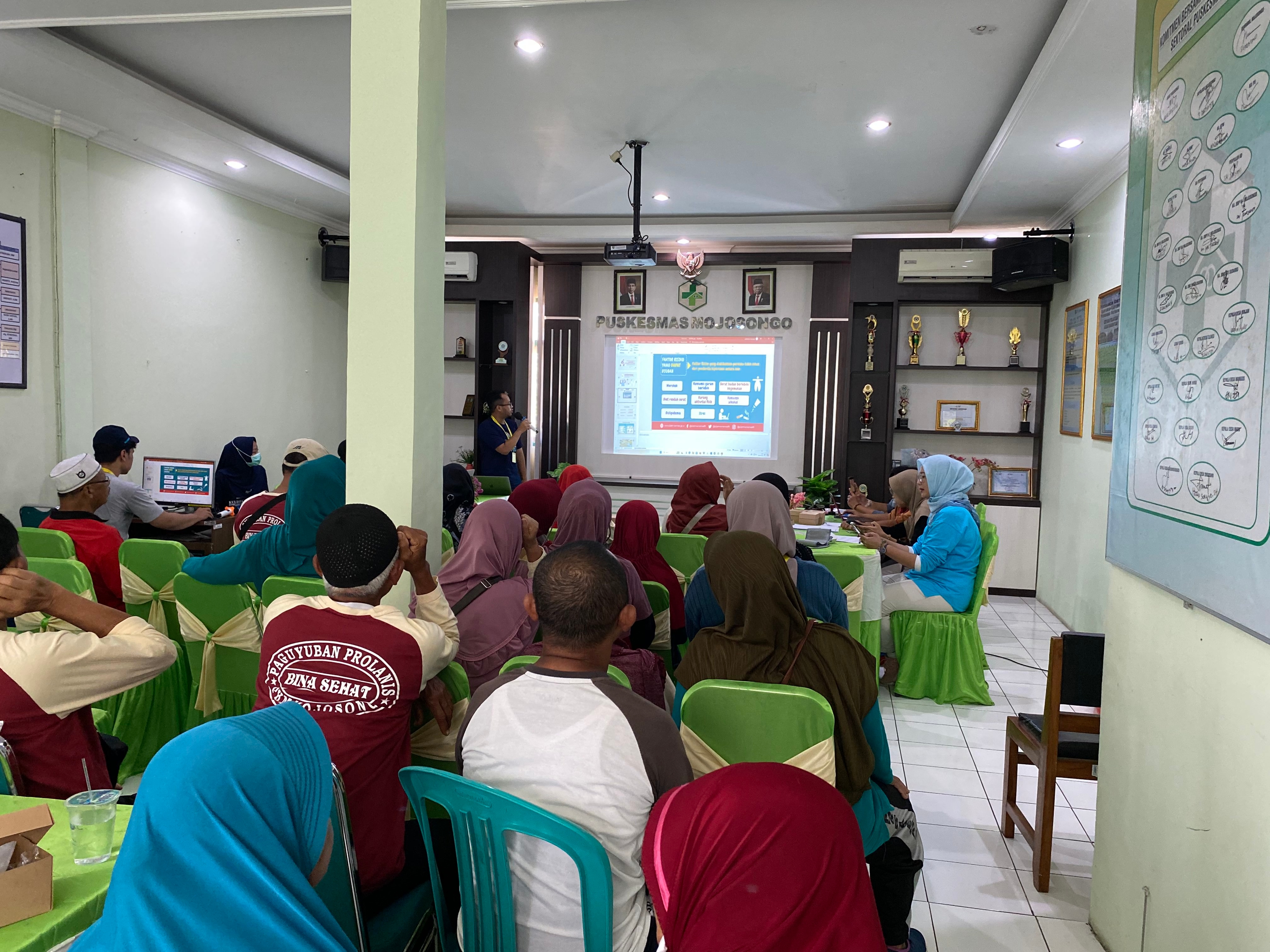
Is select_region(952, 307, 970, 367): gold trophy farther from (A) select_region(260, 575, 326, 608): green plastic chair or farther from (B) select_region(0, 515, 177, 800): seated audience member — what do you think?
(B) select_region(0, 515, 177, 800): seated audience member

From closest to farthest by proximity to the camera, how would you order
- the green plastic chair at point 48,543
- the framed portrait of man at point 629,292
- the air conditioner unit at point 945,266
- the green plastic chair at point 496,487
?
the green plastic chair at point 48,543 < the green plastic chair at point 496,487 < the air conditioner unit at point 945,266 < the framed portrait of man at point 629,292

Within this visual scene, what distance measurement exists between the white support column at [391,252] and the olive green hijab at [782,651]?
1.09m

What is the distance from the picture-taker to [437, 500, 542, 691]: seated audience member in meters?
2.32

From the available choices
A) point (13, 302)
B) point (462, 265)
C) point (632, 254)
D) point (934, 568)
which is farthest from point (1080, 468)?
point (13, 302)

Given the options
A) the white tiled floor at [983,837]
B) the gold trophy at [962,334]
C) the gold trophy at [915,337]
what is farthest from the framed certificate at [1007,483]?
the white tiled floor at [983,837]

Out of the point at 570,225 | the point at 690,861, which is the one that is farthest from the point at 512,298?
the point at 690,861

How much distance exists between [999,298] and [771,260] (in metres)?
2.04

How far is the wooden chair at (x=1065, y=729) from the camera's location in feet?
8.36

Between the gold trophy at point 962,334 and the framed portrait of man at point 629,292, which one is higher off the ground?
the framed portrait of man at point 629,292

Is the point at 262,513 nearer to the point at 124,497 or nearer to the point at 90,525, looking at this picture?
the point at 90,525

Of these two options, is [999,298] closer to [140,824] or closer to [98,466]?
[98,466]

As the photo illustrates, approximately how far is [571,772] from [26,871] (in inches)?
29.8

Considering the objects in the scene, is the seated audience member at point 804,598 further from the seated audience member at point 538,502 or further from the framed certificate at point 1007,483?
the framed certificate at point 1007,483

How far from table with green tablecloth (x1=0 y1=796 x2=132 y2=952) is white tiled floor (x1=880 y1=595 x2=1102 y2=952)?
6.63 feet
